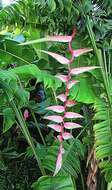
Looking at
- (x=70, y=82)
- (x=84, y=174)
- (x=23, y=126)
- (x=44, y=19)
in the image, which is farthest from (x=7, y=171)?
(x=70, y=82)

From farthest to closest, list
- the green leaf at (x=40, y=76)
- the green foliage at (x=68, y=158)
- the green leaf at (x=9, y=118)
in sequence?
the green leaf at (x=9, y=118) → the green foliage at (x=68, y=158) → the green leaf at (x=40, y=76)

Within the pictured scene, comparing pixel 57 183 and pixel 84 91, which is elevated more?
pixel 84 91

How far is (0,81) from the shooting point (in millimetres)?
1544

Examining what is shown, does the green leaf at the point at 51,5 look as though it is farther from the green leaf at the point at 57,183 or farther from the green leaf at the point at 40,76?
the green leaf at the point at 57,183

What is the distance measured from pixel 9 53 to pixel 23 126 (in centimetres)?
36

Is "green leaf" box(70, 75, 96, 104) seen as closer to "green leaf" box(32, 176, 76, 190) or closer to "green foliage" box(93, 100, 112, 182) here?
"green foliage" box(93, 100, 112, 182)

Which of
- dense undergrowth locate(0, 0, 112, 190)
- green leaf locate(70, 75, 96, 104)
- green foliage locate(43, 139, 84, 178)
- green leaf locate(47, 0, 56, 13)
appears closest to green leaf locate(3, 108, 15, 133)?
dense undergrowth locate(0, 0, 112, 190)

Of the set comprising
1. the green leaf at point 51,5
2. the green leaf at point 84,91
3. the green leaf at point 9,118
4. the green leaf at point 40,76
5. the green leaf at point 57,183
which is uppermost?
the green leaf at point 51,5

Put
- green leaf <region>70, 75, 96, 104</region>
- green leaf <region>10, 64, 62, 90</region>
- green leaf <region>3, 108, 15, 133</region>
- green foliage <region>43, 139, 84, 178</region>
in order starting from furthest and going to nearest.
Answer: green leaf <region>3, 108, 15, 133</region>
green foliage <region>43, 139, 84, 178</region>
green leaf <region>70, 75, 96, 104</region>
green leaf <region>10, 64, 62, 90</region>

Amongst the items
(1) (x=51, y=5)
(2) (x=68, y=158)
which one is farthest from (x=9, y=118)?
(1) (x=51, y=5)

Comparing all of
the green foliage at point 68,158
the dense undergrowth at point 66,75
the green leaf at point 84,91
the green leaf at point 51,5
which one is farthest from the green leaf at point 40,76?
the green foliage at point 68,158

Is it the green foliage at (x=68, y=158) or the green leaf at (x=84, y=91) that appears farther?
the green foliage at (x=68, y=158)

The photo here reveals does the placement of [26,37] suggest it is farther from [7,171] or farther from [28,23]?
[7,171]

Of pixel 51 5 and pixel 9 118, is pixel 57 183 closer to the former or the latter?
pixel 9 118
